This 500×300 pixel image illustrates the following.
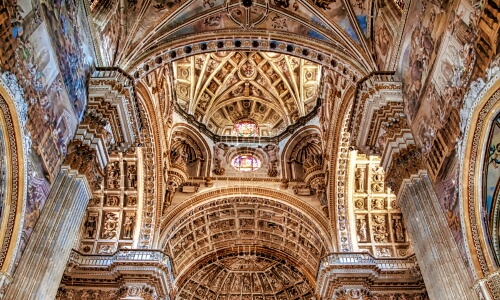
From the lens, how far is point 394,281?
17422mm

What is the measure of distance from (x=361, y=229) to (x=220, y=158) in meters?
7.50

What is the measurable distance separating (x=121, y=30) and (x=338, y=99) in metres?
8.67

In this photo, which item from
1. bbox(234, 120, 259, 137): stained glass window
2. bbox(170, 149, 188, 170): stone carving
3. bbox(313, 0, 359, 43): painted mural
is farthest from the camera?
bbox(234, 120, 259, 137): stained glass window

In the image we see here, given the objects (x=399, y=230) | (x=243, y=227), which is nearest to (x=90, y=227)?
(x=243, y=227)

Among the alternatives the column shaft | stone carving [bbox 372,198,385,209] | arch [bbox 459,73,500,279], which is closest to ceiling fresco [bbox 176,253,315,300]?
stone carving [bbox 372,198,385,209]

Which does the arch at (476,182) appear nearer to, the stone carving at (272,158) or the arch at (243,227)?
the arch at (243,227)

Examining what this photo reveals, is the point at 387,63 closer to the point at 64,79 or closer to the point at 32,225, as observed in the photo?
the point at 64,79

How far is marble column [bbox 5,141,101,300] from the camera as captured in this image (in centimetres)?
816

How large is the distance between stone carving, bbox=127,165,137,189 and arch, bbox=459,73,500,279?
1364 centimetres

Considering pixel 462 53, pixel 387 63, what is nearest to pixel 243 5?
pixel 387 63

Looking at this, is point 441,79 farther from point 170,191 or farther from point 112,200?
point 112,200

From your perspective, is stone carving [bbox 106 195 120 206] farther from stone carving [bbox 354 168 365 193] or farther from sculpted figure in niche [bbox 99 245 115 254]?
stone carving [bbox 354 168 365 193]

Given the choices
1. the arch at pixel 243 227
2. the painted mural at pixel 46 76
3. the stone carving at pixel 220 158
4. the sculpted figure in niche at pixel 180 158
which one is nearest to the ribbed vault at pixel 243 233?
the arch at pixel 243 227

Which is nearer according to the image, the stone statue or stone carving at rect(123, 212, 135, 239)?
stone carving at rect(123, 212, 135, 239)
